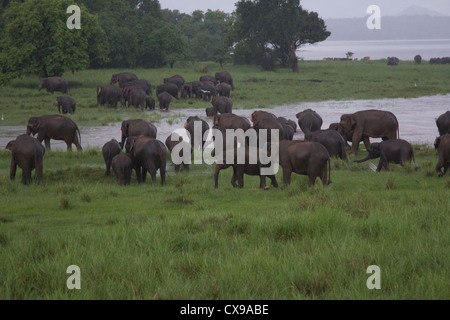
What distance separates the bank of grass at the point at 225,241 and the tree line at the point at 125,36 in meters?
26.2

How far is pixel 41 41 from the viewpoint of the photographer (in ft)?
118

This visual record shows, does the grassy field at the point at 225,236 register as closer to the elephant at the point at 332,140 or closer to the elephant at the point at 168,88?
the elephant at the point at 332,140

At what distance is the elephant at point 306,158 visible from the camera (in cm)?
1027

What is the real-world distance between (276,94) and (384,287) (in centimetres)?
2983

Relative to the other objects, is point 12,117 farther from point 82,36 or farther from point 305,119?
point 82,36

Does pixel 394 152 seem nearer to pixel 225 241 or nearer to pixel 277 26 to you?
pixel 225 241

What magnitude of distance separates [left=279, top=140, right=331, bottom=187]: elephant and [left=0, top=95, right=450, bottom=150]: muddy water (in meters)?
7.08

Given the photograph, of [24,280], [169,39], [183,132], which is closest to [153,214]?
[24,280]

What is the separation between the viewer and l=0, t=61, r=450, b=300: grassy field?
17.0ft

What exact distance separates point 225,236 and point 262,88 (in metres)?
31.5

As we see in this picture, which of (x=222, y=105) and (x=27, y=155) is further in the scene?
(x=222, y=105)

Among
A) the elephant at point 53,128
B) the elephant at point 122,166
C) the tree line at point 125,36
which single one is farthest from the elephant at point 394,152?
the tree line at point 125,36

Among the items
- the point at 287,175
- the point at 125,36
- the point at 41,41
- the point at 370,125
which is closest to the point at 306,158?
the point at 287,175

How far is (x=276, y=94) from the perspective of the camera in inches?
1361
